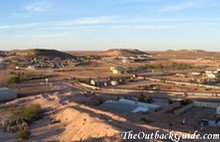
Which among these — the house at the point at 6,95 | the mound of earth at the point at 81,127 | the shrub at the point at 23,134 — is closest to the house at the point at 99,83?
the house at the point at 6,95

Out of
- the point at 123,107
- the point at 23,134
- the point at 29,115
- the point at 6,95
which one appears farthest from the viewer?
the point at 6,95

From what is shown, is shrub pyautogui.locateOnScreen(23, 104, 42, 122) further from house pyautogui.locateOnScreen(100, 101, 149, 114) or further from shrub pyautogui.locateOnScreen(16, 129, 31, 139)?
house pyautogui.locateOnScreen(100, 101, 149, 114)

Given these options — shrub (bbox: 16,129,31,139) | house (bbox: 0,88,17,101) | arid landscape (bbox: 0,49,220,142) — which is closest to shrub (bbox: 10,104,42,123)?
arid landscape (bbox: 0,49,220,142)

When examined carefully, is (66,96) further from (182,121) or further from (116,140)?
(116,140)

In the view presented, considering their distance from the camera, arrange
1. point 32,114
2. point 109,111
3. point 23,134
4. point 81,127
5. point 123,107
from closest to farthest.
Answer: point 81,127 < point 23,134 < point 32,114 < point 109,111 < point 123,107

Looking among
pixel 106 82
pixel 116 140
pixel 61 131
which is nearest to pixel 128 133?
pixel 116 140

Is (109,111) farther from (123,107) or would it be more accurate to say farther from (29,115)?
(29,115)

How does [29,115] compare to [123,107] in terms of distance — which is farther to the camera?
[123,107]

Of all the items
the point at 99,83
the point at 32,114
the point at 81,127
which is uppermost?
the point at 81,127

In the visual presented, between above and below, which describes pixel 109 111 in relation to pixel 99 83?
above

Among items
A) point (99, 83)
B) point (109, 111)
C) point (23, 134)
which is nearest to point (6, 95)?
point (99, 83)

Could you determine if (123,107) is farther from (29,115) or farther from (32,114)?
(29,115)
